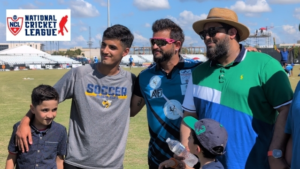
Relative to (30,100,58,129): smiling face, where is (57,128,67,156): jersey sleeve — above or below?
below

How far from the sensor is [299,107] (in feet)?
8.80

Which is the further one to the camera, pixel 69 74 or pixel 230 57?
pixel 69 74

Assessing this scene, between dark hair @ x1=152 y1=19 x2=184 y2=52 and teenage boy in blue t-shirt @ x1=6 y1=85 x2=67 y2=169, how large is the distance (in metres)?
1.30

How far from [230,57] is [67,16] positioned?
71568mm

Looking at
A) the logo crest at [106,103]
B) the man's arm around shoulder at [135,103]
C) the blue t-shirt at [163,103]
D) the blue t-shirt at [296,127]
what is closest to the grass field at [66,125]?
the man's arm around shoulder at [135,103]

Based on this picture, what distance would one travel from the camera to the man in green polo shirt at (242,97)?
317 cm

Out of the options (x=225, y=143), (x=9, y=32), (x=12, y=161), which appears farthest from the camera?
(x=9, y=32)

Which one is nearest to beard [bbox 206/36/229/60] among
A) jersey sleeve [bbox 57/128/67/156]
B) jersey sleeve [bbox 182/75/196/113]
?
jersey sleeve [bbox 182/75/196/113]

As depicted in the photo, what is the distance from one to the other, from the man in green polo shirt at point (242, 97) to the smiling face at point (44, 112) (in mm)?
1357

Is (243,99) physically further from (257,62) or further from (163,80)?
(163,80)

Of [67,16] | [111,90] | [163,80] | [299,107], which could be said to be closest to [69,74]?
[111,90]

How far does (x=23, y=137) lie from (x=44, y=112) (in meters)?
0.32

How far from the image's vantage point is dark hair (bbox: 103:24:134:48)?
13.5 ft

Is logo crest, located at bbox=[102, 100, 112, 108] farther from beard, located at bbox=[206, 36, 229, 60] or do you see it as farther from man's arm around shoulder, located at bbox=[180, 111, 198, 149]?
beard, located at bbox=[206, 36, 229, 60]
